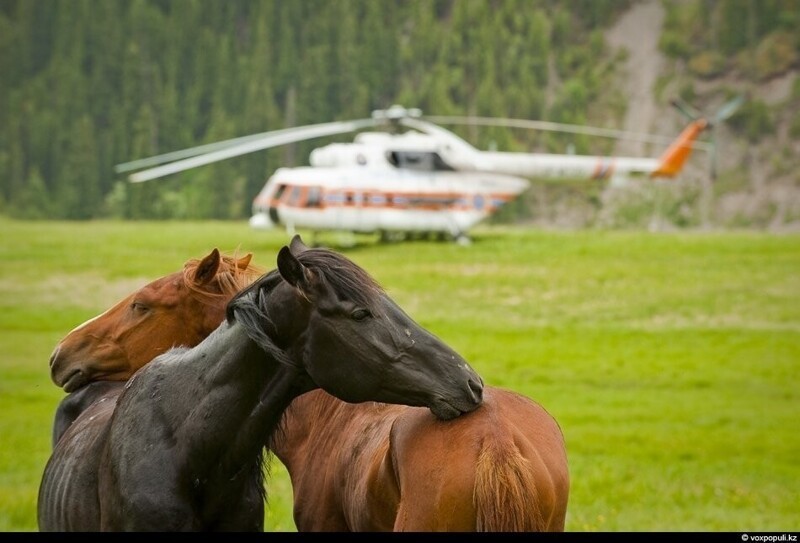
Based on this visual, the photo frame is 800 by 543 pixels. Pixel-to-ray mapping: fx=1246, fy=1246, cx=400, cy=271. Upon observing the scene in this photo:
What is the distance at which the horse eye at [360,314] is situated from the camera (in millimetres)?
3764

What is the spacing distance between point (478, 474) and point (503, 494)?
9 cm

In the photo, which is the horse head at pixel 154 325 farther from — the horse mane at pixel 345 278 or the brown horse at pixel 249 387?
the horse mane at pixel 345 278

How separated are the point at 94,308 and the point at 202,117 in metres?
50.1

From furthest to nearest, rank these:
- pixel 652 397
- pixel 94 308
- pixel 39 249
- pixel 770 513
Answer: pixel 39 249, pixel 94 308, pixel 652 397, pixel 770 513

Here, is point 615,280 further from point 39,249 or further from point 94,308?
point 39,249

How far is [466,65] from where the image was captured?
73500mm

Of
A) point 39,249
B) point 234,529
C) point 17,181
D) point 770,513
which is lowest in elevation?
point 17,181

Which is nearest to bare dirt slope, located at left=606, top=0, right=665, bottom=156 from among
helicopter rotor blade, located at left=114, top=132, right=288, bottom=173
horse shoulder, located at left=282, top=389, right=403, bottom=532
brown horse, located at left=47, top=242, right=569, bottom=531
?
helicopter rotor blade, located at left=114, top=132, right=288, bottom=173

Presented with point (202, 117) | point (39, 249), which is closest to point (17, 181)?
point (202, 117)

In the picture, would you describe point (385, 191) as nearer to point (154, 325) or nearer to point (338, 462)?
point (154, 325)

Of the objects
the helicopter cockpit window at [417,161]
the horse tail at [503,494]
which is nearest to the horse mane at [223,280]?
the horse tail at [503,494]

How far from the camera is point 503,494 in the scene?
3.65m

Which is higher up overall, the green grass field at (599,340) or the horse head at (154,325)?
the horse head at (154,325)

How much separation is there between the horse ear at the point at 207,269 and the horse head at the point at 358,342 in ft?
2.99
